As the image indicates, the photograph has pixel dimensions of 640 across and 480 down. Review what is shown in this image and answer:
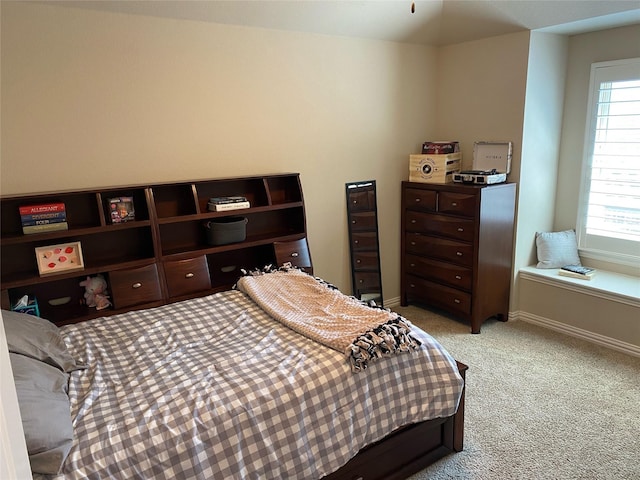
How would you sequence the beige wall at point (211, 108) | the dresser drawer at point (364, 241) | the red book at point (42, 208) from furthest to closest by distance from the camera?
the dresser drawer at point (364, 241) < the beige wall at point (211, 108) < the red book at point (42, 208)

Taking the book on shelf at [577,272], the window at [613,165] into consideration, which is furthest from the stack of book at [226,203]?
the window at [613,165]

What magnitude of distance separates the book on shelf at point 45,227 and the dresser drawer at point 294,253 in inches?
50.0

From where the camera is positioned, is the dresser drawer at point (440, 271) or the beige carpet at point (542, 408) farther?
the dresser drawer at point (440, 271)

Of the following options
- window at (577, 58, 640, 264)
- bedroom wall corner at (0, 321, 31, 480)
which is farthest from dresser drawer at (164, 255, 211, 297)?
window at (577, 58, 640, 264)

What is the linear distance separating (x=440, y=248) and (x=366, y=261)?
0.61 metres

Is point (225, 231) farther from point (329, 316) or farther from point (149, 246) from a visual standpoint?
point (329, 316)

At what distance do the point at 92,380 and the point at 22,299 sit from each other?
872mm

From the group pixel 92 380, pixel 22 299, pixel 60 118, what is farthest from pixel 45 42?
pixel 92 380

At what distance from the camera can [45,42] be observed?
2.43 m

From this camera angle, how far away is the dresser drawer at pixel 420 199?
368 cm

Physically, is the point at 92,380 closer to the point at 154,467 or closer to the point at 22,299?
the point at 154,467

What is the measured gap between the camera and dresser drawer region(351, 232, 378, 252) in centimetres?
378

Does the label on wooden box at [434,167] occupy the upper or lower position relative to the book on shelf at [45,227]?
upper

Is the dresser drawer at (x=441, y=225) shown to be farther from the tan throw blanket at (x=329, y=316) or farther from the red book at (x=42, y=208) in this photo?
the red book at (x=42, y=208)
